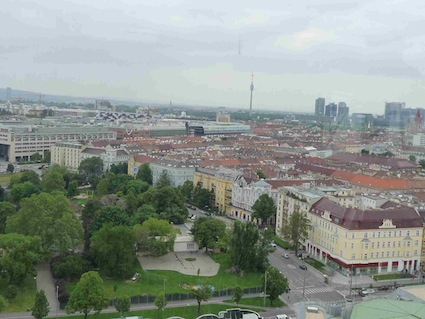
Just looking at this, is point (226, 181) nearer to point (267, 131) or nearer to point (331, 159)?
point (331, 159)

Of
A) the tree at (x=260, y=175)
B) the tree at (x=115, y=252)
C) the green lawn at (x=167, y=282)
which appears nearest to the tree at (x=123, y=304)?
the green lawn at (x=167, y=282)

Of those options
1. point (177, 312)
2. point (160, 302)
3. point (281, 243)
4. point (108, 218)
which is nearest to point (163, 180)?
point (108, 218)

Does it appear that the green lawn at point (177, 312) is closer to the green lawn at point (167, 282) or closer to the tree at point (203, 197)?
the green lawn at point (167, 282)

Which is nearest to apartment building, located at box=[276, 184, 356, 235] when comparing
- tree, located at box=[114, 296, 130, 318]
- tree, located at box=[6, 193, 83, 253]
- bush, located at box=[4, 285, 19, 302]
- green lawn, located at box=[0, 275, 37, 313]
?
tree, located at box=[6, 193, 83, 253]

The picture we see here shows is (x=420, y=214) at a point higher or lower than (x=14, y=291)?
higher

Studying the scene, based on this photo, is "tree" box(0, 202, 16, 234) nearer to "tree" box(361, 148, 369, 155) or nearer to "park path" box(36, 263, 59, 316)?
"park path" box(36, 263, 59, 316)

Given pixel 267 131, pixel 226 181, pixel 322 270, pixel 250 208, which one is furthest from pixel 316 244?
pixel 267 131
